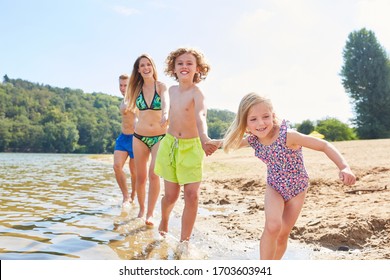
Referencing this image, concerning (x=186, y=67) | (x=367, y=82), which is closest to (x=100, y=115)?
(x=367, y=82)

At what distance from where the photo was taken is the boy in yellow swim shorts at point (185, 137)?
4.39 m

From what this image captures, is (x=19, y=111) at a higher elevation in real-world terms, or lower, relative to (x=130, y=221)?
higher

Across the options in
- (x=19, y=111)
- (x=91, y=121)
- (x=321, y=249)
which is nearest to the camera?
(x=321, y=249)

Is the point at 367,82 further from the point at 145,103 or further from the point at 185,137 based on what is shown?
the point at 185,137

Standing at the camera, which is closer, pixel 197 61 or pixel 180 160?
pixel 180 160

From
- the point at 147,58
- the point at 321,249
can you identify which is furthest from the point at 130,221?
the point at 321,249

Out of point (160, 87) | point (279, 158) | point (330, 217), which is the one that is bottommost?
point (330, 217)

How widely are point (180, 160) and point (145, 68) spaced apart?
6.39ft

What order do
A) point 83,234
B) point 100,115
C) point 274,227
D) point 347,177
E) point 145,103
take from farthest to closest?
1. point 100,115
2. point 145,103
3. point 83,234
4. point 274,227
5. point 347,177

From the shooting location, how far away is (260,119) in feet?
12.2

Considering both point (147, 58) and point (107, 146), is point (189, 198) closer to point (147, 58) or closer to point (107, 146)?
point (147, 58)

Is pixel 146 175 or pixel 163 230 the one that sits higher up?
pixel 146 175
